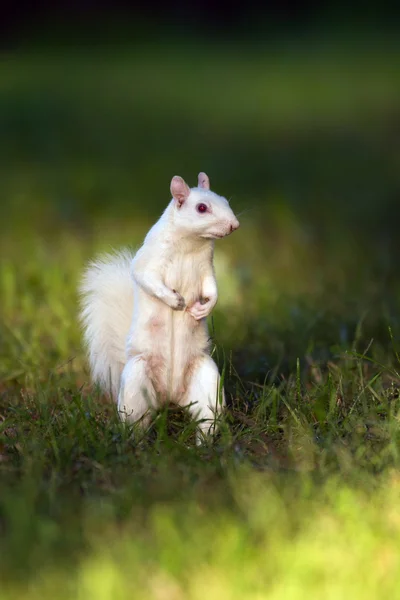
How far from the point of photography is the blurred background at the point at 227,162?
5.56 meters

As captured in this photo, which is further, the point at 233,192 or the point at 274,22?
the point at 274,22

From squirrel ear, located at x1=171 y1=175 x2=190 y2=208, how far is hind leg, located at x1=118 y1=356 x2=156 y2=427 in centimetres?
53

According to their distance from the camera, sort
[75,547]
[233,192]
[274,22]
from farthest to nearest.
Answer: [274,22]
[233,192]
[75,547]

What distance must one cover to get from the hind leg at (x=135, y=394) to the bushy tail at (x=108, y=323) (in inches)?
11.2

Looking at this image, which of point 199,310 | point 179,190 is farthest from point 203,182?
point 199,310

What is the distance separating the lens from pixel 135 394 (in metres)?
3.81

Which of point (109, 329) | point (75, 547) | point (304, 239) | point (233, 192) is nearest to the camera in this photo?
point (75, 547)

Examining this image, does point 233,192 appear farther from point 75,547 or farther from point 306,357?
point 75,547

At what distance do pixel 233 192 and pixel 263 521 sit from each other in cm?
629

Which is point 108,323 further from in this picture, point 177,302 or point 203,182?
point 203,182

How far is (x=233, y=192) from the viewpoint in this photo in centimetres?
905

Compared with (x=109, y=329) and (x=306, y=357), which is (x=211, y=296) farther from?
(x=306, y=357)

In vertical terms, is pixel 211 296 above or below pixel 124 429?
above

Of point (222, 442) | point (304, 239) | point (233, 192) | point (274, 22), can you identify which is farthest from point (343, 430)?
point (274, 22)
